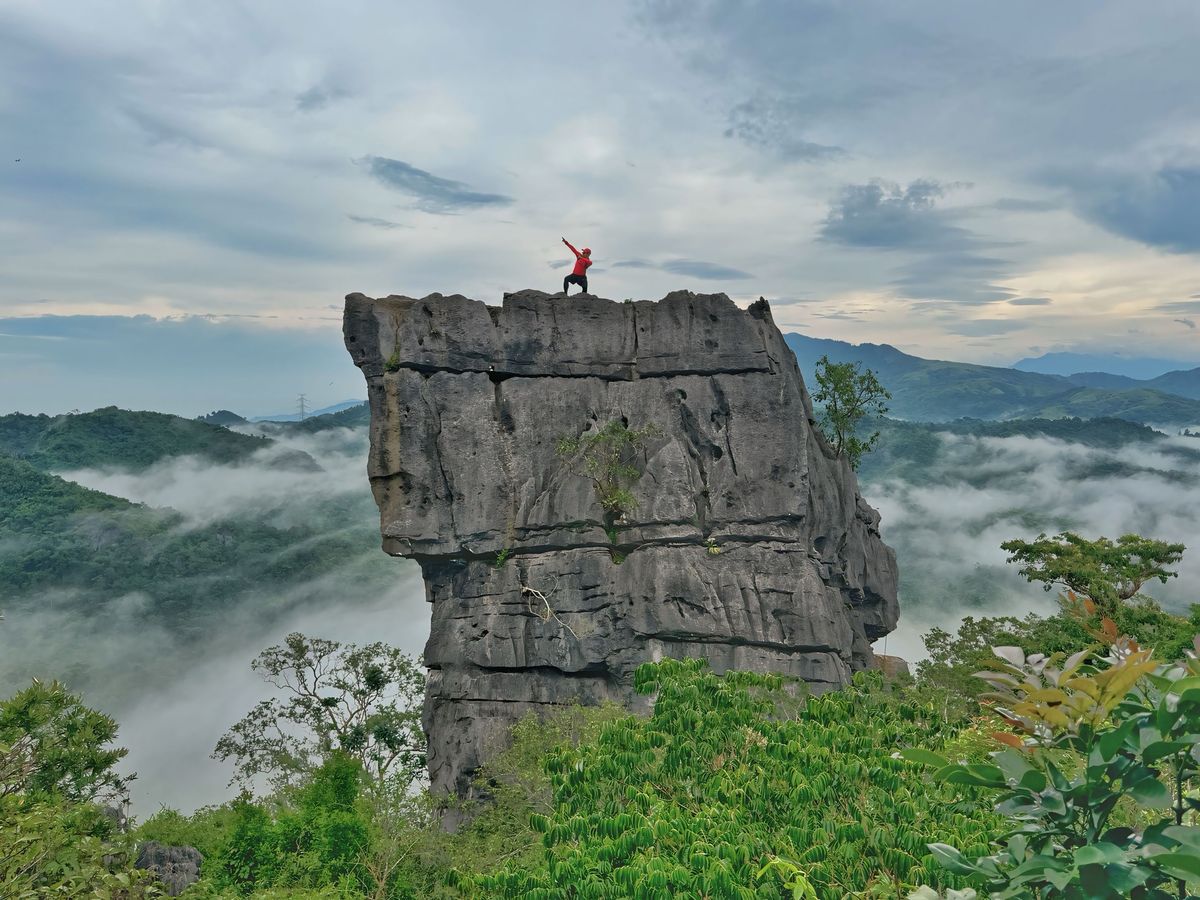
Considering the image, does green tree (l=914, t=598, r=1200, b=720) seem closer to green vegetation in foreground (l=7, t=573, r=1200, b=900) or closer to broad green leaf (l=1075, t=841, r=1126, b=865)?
green vegetation in foreground (l=7, t=573, r=1200, b=900)

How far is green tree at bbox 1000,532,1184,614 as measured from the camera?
34.8 metres

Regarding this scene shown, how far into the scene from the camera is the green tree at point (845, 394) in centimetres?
3503

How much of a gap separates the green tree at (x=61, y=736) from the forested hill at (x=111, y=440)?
147015 mm

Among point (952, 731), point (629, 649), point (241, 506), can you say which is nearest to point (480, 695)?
point (629, 649)

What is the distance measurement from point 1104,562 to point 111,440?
547 ft

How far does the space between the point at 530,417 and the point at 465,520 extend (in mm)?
4788

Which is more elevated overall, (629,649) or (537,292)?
(537,292)

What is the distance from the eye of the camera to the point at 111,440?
152 m

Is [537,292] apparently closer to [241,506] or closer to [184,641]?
[184,641]

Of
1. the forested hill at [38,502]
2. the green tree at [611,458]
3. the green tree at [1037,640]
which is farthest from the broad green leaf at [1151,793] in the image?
the forested hill at [38,502]

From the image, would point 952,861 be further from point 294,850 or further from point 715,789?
point 294,850

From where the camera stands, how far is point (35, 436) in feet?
530

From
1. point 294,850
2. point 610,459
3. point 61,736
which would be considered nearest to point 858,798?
point 294,850

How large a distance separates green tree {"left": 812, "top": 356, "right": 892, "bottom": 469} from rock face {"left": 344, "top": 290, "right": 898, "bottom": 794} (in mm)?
4756
